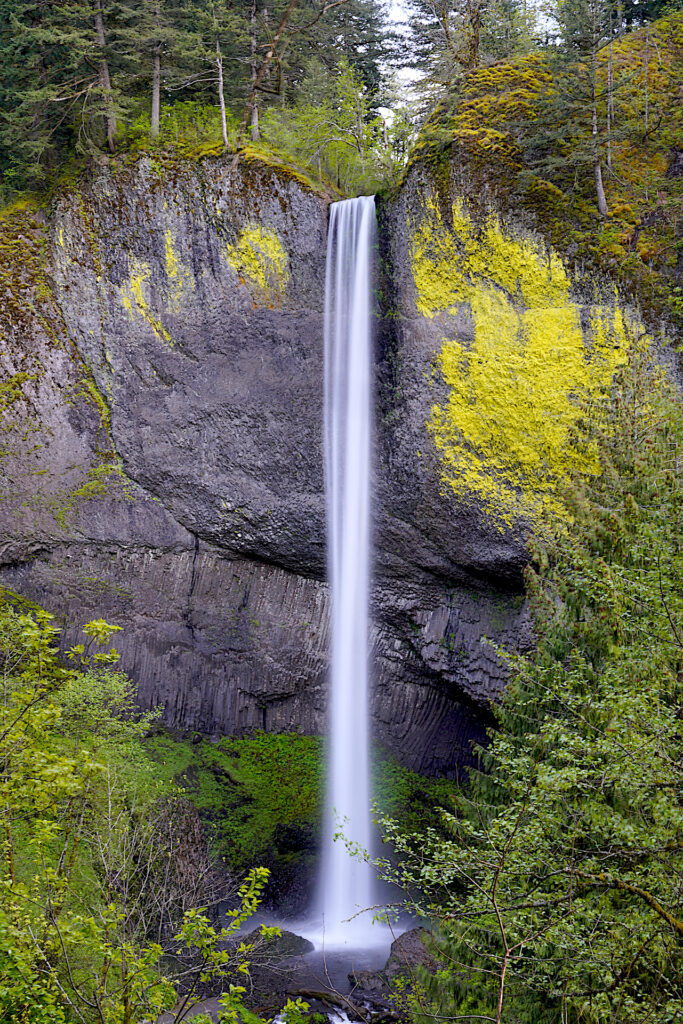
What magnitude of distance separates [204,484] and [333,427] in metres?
3.56

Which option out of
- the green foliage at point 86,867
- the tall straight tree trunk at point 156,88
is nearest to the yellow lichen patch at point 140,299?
the tall straight tree trunk at point 156,88

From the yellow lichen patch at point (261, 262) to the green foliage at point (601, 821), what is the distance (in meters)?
10.9

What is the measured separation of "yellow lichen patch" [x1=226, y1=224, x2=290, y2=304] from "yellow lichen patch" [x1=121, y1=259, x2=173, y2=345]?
2.27m

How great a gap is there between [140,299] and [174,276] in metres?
1.04

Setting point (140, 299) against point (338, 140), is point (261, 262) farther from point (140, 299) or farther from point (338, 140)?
point (338, 140)

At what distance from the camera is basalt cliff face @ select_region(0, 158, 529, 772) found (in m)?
18.7

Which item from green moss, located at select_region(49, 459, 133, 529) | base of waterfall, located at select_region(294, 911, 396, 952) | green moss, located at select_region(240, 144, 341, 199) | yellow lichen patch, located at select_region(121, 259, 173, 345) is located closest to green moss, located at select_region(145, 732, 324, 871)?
base of waterfall, located at select_region(294, 911, 396, 952)

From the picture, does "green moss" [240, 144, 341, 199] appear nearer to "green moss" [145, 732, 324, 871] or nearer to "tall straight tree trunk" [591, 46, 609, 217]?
"tall straight tree trunk" [591, 46, 609, 217]

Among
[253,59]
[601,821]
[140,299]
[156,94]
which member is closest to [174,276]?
[140,299]

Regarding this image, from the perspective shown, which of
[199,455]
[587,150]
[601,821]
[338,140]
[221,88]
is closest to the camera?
[601,821]

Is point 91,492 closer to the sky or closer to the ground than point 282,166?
closer to the ground

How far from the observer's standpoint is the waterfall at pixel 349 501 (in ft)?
60.1

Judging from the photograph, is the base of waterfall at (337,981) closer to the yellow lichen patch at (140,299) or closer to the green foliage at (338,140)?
the yellow lichen patch at (140,299)

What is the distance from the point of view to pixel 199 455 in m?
19.1
